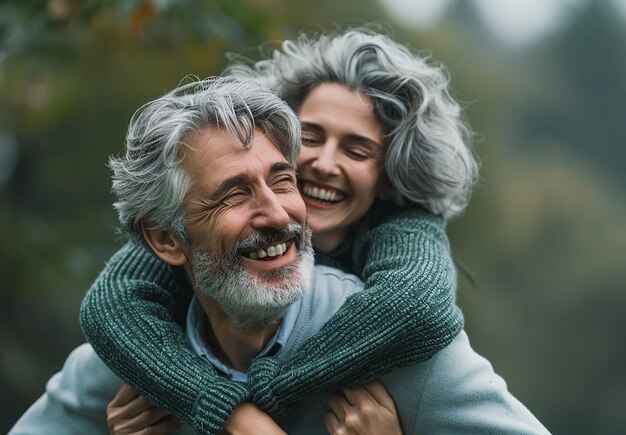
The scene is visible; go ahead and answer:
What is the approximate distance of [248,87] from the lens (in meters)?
3.30

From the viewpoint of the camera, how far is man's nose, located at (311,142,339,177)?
3.65 meters

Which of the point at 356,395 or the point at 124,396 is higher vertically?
the point at 356,395

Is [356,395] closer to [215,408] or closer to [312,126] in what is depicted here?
[215,408]

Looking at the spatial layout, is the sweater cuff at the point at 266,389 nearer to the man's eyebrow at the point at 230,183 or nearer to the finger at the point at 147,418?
the finger at the point at 147,418

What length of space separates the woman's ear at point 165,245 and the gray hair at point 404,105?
0.79m

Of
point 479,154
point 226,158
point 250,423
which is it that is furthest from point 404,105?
point 479,154

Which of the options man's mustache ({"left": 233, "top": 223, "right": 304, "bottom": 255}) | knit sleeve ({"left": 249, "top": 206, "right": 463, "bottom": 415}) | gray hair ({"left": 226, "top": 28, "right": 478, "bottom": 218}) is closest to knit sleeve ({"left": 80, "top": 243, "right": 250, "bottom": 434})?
knit sleeve ({"left": 249, "top": 206, "right": 463, "bottom": 415})

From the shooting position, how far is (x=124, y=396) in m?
3.41

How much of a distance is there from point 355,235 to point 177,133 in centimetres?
84

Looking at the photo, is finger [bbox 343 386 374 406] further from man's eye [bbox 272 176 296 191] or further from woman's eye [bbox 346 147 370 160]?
woman's eye [bbox 346 147 370 160]

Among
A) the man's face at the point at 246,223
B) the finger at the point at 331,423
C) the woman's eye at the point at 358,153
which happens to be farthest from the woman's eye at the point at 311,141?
the finger at the point at 331,423

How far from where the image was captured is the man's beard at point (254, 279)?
3.14 metres

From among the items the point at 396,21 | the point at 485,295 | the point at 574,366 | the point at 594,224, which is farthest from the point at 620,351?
the point at 396,21

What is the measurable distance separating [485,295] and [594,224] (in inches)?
172
